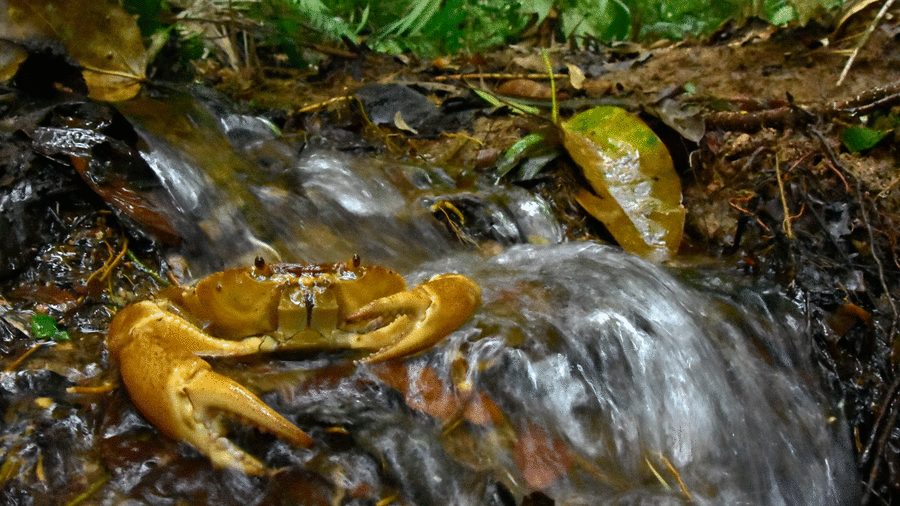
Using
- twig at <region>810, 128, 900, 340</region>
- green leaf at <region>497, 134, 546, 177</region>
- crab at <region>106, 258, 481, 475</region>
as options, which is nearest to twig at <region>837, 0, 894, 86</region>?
twig at <region>810, 128, 900, 340</region>

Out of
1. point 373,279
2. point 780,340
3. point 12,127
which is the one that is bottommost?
point 780,340

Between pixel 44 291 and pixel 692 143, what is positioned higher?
pixel 692 143

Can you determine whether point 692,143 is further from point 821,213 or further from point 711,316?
point 711,316

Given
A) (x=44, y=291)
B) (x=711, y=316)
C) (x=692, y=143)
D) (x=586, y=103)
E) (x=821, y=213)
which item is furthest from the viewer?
(x=586, y=103)

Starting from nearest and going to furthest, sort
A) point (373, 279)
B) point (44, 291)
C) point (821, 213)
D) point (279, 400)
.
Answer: point (279, 400) < point (373, 279) < point (44, 291) < point (821, 213)

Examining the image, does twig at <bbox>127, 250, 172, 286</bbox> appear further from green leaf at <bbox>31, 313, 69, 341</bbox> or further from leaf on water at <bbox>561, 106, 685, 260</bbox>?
leaf on water at <bbox>561, 106, 685, 260</bbox>

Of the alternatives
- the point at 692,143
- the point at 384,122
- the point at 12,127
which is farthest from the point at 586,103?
the point at 12,127
